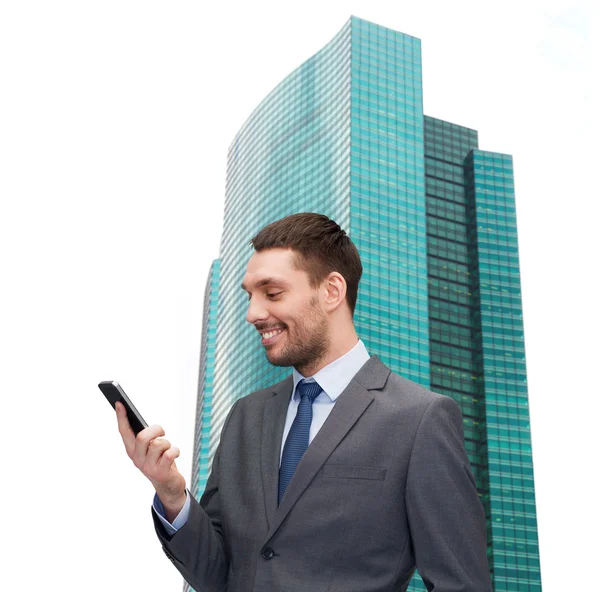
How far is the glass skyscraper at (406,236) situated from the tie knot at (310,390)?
9287 cm

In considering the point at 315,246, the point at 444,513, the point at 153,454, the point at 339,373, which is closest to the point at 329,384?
the point at 339,373

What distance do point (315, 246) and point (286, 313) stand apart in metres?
0.37

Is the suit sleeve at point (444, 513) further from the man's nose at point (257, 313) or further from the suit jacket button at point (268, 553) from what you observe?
the man's nose at point (257, 313)

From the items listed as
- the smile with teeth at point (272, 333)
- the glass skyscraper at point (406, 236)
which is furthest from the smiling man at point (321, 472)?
the glass skyscraper at point (406, 236)

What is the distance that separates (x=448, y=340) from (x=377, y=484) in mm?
113465

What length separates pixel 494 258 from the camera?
401 ft

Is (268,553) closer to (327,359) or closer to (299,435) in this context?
(299,435)

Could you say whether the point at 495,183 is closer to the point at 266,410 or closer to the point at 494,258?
the point at 494,258

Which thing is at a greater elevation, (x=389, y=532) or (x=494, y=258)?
(x=494, y=258)

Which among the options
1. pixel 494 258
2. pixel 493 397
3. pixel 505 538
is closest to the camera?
pixel 505 538

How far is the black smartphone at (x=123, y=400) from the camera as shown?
10.7ft

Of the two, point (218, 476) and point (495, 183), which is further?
point (495, 183)

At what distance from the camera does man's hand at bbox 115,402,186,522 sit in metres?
3.34

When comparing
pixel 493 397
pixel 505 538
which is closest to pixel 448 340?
pixel 493 397
